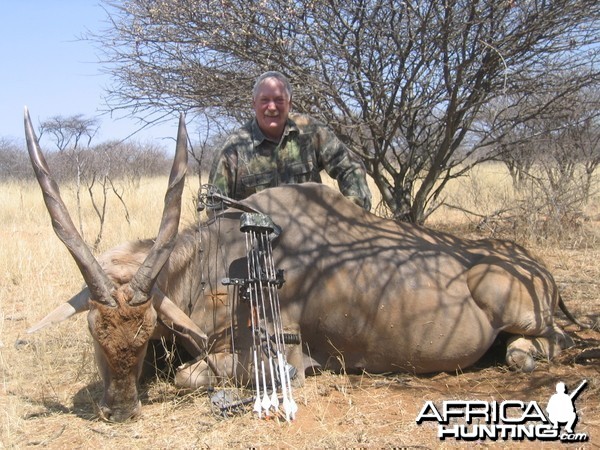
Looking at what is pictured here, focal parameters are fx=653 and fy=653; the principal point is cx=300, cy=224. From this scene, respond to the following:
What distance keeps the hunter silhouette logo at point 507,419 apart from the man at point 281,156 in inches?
78.3

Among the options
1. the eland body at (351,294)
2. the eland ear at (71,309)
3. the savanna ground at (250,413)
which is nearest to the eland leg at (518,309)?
the eland body at (351,294)

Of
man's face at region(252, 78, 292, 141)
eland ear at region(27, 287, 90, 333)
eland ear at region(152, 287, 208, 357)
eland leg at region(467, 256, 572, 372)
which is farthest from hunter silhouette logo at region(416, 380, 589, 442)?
man's face at region(252, 78, 292, 141)

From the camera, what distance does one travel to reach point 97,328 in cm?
327

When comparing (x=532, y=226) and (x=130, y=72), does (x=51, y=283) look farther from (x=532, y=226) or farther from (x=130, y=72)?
(x=532, y=226)

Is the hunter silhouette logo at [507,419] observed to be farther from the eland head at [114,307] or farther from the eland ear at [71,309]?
the eland ear at [71,309]

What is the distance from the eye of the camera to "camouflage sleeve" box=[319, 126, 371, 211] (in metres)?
5.15

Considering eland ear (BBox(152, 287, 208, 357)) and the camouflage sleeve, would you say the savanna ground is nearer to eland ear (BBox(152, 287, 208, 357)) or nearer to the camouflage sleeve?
eland ear (BBox(152, 287, 208, 357))

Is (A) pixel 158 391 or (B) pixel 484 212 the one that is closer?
(A) pixel 158 391

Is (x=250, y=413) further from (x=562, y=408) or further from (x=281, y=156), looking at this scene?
(x=281, y=156)

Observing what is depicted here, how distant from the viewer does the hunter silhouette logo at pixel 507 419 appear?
3.19 meters

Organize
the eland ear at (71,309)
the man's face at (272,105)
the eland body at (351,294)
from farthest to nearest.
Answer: the man's face at (272,105) → the eland body at (351,294) → the eland ear at (71,309)

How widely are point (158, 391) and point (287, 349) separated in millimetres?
819

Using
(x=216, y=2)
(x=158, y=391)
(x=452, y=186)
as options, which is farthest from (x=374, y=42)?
(x=452, y=186)

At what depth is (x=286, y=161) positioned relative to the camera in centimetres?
525
